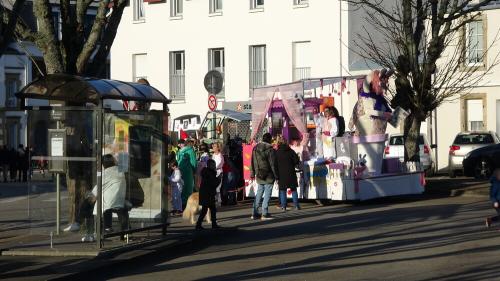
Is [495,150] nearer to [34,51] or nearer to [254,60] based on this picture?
[254,60]

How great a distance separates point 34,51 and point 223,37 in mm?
21675

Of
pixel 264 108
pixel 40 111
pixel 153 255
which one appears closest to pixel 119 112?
pixel 40 111

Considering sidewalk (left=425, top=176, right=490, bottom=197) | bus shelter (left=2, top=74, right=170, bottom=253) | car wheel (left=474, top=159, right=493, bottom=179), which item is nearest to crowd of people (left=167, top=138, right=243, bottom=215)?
bus shelter (left=2, top=74, right=170, bottom=253)

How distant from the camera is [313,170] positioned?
24.2 metres

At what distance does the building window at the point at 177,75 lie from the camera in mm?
47250

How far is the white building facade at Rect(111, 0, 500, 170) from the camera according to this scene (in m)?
39.8

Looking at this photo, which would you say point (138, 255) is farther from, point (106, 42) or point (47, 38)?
point (106, 42)

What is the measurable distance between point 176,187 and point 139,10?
2662 cm

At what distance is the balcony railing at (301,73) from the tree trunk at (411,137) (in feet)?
51.2

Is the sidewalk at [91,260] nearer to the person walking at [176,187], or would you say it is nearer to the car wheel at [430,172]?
the person walking at [176,187]

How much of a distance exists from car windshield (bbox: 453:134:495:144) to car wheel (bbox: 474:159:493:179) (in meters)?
2.33

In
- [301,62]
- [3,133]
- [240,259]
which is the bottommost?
[240,259]

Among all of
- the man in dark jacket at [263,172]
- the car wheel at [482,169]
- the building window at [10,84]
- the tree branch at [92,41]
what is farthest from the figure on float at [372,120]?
the building window at [10,84]

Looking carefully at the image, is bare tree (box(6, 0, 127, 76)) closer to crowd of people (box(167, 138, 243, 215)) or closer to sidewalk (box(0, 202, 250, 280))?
sidewalk (box(0, 202, 250, 280))
